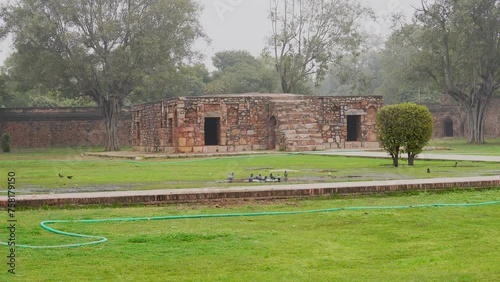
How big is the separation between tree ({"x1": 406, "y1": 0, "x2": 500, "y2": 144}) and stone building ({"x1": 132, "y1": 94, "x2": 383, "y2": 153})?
731 cm

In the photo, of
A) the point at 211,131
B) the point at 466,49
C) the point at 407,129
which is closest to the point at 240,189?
the point at 407,129

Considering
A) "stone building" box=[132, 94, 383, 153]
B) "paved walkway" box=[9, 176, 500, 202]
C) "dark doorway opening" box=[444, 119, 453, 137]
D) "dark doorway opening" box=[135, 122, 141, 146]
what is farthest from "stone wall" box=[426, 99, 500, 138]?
"paved walkway" box=[9, 176, 500, 202]

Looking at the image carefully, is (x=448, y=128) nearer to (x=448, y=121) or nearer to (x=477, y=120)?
(x=448, y=121)

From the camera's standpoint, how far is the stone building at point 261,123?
99.3ft

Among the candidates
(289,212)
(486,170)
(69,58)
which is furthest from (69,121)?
(289,212)

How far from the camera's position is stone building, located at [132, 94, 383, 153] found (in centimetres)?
3028

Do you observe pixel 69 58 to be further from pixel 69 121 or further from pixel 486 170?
pixel 486 170

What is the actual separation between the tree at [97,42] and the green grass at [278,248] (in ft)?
98.4

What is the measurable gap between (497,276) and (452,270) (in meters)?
0.34

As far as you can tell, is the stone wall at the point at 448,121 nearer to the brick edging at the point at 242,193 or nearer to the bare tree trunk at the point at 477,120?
the bare tree trunk at the point at 477,120

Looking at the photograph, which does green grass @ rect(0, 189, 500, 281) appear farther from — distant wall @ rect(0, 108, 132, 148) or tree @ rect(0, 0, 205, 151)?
distant wall @ rect(0, 108, 132, 148)

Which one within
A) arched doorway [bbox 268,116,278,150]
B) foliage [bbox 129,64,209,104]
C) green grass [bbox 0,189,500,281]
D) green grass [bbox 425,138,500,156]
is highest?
foliage [bbox 129,64,209,104]

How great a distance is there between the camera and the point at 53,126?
46.2 m

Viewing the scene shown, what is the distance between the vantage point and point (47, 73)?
3816 centimetres
